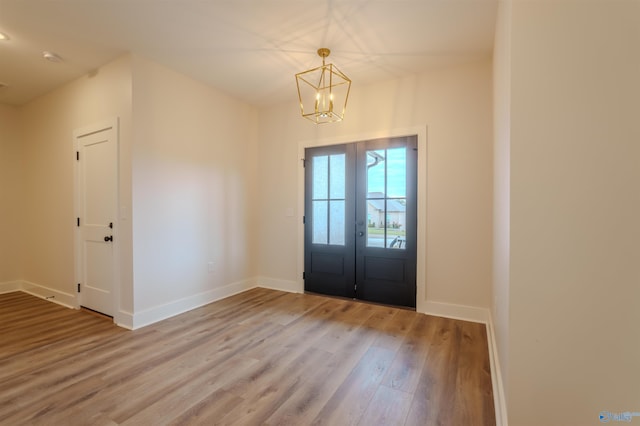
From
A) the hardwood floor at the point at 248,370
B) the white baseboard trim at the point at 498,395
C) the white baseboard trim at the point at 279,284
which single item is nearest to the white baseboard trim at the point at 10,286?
the hardwood floor at the point at 248,370

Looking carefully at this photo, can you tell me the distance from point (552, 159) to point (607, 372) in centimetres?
102

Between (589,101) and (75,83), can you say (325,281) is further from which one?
(75,83)

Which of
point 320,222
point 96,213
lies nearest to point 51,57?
point 96,213

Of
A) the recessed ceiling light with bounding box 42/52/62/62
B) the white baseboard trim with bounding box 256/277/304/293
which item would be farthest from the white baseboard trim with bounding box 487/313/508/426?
the recessed ceiling light with bounding box 42/52/62/62

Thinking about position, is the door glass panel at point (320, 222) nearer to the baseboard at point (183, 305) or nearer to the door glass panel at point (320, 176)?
the door glass panel at point (320, 176)

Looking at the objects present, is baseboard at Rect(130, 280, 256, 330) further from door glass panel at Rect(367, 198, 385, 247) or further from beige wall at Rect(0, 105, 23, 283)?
beige wall at Rect(0, 105, 23, 283)

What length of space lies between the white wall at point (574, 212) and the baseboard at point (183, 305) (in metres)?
3.32

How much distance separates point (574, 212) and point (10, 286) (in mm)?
6945

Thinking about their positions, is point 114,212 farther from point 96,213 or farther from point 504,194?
point 504,194

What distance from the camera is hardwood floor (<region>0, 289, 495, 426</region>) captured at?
1787mm

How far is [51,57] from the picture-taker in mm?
3152

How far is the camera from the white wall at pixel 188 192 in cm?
319

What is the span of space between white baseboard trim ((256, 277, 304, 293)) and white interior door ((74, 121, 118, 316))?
6.65 feet

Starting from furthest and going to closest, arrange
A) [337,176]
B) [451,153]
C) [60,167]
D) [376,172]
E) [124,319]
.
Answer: [337,176]
[60,167]
[376,172]
[451,153]
[124,319]
